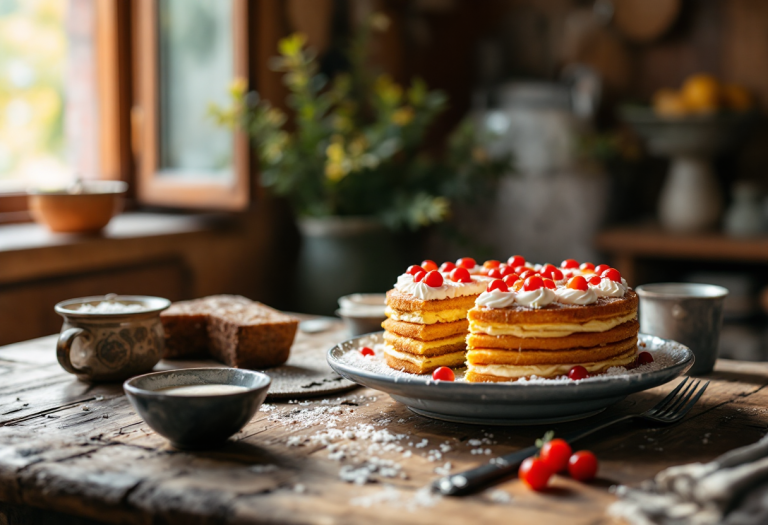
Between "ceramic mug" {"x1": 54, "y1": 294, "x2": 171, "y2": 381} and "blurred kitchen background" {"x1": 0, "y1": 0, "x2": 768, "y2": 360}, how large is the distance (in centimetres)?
116

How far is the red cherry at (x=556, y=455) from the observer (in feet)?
2.86

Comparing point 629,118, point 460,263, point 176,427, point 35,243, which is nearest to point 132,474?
point 176,427

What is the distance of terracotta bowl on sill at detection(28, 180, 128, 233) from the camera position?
2.38 m

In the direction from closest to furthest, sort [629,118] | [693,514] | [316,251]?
[693,514] → [316,251] → [629,118]

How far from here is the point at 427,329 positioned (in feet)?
3.78

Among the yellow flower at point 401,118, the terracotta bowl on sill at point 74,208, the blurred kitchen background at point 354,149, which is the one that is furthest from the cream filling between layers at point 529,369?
the yellow flower at point 401,118

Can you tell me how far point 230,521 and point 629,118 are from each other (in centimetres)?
262

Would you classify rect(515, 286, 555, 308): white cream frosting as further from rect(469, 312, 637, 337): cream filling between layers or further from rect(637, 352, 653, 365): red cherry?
rect(637, 352, 653, 365): red cherry

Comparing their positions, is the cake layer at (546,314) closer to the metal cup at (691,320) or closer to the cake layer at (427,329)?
the cake layer at (427,329)

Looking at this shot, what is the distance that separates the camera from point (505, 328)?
1073 mm

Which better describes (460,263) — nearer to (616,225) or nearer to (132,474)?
(132,474)

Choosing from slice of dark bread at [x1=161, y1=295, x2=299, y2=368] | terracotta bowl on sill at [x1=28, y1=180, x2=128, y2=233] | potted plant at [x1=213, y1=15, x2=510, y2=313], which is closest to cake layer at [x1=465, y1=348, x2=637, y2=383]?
slice of dark bread at [x1=161, y1=295, x2=299, y2=368]

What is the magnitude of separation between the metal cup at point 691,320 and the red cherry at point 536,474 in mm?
595

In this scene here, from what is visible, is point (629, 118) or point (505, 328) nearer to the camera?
point (505, 328)
